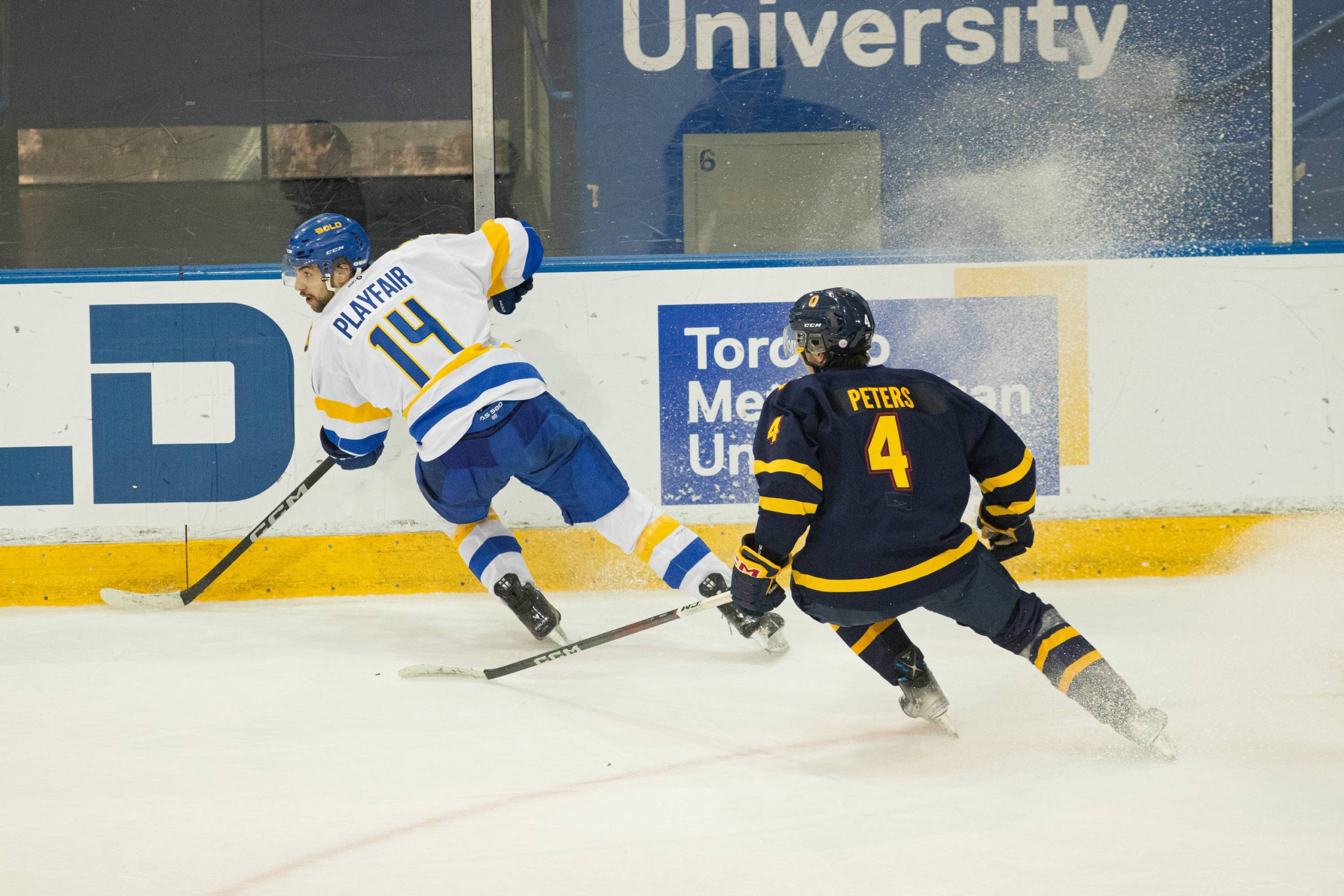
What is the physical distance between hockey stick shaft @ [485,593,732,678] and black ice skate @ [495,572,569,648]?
27 cm

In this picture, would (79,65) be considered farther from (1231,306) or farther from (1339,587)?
(1339,587)

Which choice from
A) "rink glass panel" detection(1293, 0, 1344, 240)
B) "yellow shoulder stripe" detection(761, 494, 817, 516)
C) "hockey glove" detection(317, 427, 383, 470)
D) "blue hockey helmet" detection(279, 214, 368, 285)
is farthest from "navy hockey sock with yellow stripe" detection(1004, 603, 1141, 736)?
"rink glass panel" detection(1293, 0, 1344, 240)

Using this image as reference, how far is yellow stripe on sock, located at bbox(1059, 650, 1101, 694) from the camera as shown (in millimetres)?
1819

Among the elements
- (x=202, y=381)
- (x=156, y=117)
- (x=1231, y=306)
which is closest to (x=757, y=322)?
(x=1231, y=306)

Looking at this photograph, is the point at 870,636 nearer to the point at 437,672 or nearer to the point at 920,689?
the point at 920,689

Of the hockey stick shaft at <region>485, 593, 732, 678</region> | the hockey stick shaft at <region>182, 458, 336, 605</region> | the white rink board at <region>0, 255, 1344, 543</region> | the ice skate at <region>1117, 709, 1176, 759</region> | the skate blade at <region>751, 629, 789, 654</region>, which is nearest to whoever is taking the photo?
the ice skate at <region>1117, 709, 1176, 759</region>

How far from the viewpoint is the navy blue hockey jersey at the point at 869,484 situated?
1845 mm

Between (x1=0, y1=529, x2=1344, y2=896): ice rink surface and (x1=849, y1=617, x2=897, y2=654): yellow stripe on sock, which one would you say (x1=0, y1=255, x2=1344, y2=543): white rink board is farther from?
(x1=849, y1=617, x2=897, y2=654): yellow stripe on sock

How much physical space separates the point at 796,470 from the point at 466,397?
3.33 ft

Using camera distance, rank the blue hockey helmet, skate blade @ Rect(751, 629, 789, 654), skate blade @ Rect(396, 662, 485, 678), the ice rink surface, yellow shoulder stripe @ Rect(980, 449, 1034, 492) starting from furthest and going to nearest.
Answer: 1. the blue hockey helmet
2. skate blade @ Rect(751, 629, 789, 654)
3. skate blade @ Rect(396, 662, 485, 678)
4. yellow shoulder stripe @ Rect(980, 449, 1034, 492)
5. the ice rink surface

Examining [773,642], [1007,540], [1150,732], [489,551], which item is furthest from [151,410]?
[1150,732]

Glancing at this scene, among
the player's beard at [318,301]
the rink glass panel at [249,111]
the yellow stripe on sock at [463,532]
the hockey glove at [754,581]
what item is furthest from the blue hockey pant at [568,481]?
the rink glass panel at [249,111]

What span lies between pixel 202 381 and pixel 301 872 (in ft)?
7.21

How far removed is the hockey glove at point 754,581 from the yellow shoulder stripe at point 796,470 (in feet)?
0.43
